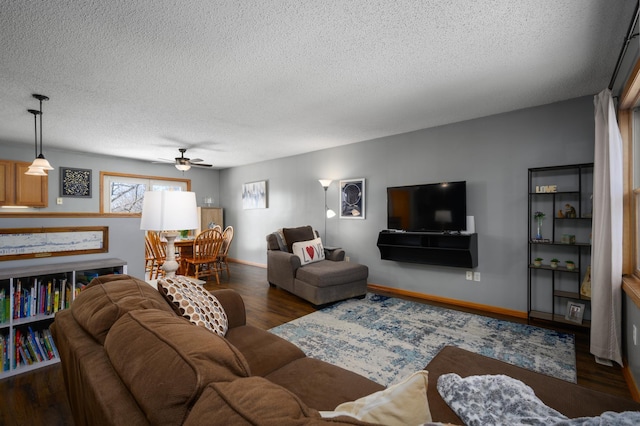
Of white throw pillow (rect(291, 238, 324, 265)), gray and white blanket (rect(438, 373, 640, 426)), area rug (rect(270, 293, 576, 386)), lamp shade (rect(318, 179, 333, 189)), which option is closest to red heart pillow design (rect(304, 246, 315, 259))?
white throw pillow (rect(291, 238, 324, 265))

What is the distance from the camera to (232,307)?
195 cm

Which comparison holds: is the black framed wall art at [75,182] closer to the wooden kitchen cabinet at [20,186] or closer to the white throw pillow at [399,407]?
the wooden kitchen cabinet at [20,186]

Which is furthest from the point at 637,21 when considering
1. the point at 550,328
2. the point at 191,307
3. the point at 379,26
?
the point at 191,307

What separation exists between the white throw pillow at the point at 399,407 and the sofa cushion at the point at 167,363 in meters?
0.29

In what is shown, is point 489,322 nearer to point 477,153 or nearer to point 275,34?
point 477,153

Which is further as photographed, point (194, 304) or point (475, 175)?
point (475, 175)

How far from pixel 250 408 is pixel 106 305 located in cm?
89

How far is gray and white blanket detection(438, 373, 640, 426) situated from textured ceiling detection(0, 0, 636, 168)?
196cm

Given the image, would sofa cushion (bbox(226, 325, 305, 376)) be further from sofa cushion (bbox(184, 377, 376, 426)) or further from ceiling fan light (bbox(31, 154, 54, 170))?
ceiling fan light (bbox(31, 154, 54, 170))

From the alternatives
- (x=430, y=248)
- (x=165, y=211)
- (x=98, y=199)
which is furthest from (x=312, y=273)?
(x=98, y=199)

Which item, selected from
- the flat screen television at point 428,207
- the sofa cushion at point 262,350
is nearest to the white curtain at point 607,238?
the flat screen television at point 428,207

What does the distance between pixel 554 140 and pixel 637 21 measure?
1.60 m

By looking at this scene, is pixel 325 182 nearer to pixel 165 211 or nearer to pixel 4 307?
pixel 165 211

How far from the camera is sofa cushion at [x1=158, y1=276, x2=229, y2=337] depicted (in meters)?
1.55
